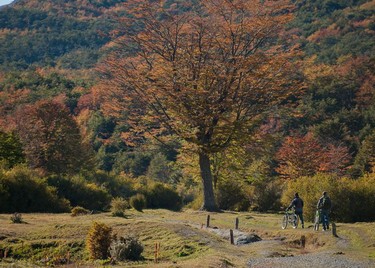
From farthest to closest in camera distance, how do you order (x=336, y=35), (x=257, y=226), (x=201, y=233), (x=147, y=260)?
1. (x=336, y=35)
2. (x=257, y=226)
3. (x=201, y=233)
4. (x=147, y=260)

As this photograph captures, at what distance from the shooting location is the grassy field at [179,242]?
66.6ft

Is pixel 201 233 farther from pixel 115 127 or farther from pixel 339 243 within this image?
pixel 115 127

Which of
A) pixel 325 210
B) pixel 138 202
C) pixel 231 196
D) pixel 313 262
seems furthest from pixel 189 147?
pixel 313 262

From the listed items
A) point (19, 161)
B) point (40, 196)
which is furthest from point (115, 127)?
point (40, 196)

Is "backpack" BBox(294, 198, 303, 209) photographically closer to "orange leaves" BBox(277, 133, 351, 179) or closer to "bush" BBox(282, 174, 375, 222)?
"bush" BBox(282, 174, 375, 222)

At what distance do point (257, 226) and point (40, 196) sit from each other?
18483mm

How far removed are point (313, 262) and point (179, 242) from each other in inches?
271

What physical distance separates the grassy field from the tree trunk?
9.58m

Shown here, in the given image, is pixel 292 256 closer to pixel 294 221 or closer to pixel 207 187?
pixel 294 221

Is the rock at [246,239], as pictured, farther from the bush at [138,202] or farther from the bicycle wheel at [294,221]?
the bush at [138,202]

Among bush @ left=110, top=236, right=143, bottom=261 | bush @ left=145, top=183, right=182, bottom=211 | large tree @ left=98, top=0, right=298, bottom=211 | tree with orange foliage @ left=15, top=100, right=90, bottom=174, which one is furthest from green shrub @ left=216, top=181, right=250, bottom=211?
bush @ left=110, top=236, right=143, bottom=261

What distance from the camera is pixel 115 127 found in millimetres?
114188

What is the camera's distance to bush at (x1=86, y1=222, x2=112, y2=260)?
2184 cm

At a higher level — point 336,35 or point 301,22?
point 301,22
